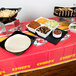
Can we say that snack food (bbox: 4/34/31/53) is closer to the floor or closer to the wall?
the floor

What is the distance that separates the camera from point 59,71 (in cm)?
137

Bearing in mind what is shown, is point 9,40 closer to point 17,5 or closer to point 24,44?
point 24,44

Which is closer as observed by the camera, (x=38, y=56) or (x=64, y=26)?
(x=38, y=56)

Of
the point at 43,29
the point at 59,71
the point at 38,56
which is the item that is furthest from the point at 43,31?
the point at 59,71

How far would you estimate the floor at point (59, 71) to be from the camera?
131 centimetres

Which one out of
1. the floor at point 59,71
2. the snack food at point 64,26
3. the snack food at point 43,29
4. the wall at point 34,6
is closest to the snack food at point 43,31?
the snack food at point 43,29

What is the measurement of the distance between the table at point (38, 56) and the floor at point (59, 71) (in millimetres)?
229

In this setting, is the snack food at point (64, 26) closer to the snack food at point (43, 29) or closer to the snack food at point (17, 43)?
the snack food at point (43, 29)

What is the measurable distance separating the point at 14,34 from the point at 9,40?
13 centimetres

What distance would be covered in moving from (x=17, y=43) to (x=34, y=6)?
3.05ft

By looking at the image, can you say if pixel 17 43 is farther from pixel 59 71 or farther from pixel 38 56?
pixel 59 71

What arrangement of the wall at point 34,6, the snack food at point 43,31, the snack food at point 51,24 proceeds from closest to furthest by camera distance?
the snack food at point 43,31, the snack food at point 51,24, the wall at point 34,6

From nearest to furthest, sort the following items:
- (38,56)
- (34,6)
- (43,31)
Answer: (38,56)
(43,31)
(34,6)

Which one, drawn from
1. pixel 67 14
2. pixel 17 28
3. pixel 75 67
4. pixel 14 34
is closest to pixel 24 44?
pixel 14 34
